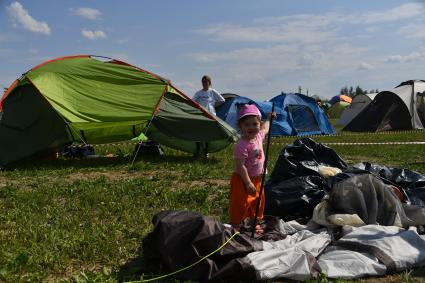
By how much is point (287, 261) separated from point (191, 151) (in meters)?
7.74

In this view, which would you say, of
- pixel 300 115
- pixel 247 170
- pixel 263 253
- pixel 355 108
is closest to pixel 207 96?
pixel 247 170

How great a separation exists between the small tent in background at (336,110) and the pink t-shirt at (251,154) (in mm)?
42350

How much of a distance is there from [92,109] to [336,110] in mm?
39823

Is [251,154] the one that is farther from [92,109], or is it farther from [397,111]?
[397,111]

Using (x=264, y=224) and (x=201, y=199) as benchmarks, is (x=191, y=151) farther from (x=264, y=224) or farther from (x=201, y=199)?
(x=264, y=224)

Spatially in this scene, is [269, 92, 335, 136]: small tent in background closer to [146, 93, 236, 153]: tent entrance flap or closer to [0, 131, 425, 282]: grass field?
[0, 131, 425, 282]: grass field

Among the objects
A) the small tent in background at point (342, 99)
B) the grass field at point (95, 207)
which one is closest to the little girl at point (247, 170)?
the grass field at point (95, 207)

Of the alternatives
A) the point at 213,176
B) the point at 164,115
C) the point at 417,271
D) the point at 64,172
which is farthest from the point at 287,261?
the point at 164,115

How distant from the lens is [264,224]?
16.6ft

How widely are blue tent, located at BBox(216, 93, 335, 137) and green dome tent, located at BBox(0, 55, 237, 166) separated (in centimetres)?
977

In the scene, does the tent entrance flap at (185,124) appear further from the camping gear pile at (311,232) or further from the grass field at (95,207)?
the camping gear pile at (311,232)

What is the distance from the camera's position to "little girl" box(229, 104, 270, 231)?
517 cm

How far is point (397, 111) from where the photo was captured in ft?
76.7

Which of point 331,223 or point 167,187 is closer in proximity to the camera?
point 331,223
